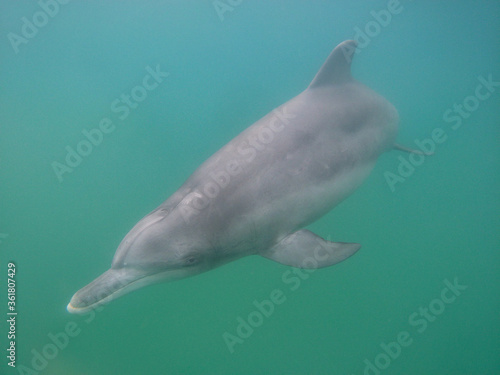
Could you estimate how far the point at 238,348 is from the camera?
8625 mm

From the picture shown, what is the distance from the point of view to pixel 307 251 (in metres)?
4.71

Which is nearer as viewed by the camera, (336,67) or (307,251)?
(307,251)

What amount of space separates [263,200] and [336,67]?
3.13 metres

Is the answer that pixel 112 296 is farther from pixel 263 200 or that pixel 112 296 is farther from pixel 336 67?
pixel 336 67

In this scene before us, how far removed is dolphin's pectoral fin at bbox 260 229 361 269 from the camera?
4.66 meters

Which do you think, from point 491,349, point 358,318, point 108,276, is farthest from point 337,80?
point 491,349

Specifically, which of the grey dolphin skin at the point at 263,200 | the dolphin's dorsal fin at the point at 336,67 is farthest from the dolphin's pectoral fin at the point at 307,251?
the dolphin's dorsal fin at the point at 336,67

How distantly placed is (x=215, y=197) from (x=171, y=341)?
231 inches

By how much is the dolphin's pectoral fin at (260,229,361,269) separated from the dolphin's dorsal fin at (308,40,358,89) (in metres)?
2.76

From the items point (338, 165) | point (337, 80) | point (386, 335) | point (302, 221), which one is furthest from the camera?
point (386, 335)

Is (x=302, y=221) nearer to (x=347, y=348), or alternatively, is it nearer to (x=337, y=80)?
(x=337, y=80)

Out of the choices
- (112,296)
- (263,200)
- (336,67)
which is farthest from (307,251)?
(336,67)

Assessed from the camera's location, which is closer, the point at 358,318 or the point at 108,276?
the point at 108,276

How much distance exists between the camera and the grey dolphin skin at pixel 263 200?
3965 mm
